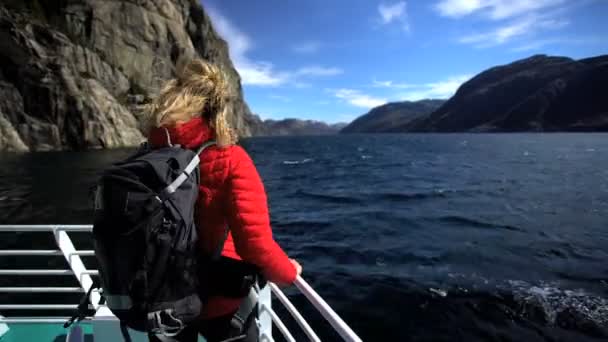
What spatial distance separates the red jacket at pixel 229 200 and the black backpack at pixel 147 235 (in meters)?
0.15

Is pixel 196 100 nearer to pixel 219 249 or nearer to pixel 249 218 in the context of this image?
pixel 249 218

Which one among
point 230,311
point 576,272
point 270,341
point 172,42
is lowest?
point 576,272

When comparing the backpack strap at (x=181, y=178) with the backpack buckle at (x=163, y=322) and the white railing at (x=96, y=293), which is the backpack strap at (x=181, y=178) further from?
the white railing at (x=96, y=293)

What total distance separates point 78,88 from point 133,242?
65.9 meters

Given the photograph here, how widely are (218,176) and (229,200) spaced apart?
0.49 feet

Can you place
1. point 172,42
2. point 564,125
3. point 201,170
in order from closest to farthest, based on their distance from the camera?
point 201,170 < point 172,42 < point 564,125

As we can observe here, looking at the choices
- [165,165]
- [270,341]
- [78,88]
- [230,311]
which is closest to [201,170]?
[165,165]

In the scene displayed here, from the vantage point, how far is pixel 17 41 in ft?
170

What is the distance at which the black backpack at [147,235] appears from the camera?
5.37 ft

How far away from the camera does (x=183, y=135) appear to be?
1954 mm

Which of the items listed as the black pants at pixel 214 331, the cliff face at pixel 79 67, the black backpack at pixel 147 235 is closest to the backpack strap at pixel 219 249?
the black backpack at pixel 147 235

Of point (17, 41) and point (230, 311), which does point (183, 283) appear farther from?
point (17, 41)

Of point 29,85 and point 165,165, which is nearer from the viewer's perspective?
point 165,165

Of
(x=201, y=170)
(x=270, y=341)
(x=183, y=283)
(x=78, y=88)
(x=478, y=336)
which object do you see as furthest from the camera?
(x=78, y=88)
